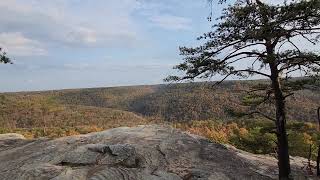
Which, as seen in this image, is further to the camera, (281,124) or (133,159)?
(281,124)

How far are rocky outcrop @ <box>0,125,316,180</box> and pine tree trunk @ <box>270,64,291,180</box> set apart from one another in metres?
0.85

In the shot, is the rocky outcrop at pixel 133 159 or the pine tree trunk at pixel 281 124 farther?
the pine tree trunk at pixel 281 124

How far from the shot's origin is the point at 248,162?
2222 cm

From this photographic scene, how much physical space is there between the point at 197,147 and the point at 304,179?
17.1 ft

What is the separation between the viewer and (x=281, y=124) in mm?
19906

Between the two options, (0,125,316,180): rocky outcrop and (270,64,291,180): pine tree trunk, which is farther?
(270,64,291,180): pine tree trunk

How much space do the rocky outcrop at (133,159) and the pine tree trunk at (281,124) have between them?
0.85 metres

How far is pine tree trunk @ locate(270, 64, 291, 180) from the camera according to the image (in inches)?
782

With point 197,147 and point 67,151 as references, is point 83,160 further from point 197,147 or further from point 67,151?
point 197,147

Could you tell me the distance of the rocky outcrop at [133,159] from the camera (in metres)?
18.6

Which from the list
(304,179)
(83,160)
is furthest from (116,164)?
(304,179)

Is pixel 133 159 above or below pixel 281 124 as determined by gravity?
below

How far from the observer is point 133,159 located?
19.7 m

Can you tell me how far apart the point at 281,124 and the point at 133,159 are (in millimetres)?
6727
